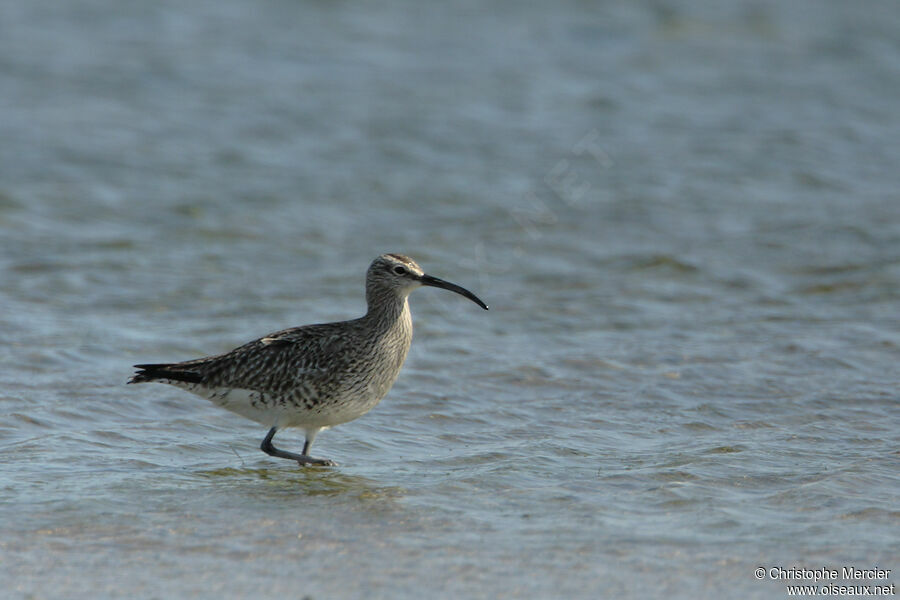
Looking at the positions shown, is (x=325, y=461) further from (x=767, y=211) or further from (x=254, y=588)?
(x=767, y=211)

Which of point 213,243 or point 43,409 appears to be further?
point 213,243

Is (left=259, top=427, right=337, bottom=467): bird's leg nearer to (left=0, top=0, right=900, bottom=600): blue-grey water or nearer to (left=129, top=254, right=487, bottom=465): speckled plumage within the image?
(left=129, top=254, right=487, bottom=465): speckled plumage

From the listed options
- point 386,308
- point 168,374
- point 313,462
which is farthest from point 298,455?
point 386,308

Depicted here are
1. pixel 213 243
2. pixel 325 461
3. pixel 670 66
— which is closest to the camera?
pixel 325 461

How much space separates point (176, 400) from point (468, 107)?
376 inches

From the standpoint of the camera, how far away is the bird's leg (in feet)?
A: 27.0

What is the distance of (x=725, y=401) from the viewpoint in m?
9.52

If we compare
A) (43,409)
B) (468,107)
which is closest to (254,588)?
(43,409)

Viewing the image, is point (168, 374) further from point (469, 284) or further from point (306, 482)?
point (469, 284)

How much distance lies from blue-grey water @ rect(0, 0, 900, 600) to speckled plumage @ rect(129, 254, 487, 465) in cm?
35

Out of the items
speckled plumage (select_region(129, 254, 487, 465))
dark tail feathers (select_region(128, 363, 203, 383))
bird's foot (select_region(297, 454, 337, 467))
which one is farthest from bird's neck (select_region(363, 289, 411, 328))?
dark tail feathers (select_region(128, 363, 203, 383))

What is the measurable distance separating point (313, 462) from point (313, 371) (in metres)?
0.59

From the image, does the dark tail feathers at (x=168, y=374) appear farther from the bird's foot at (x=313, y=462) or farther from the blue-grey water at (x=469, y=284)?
the bird's foot at (x=313, y=462)

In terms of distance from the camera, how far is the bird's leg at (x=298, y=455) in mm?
8234
